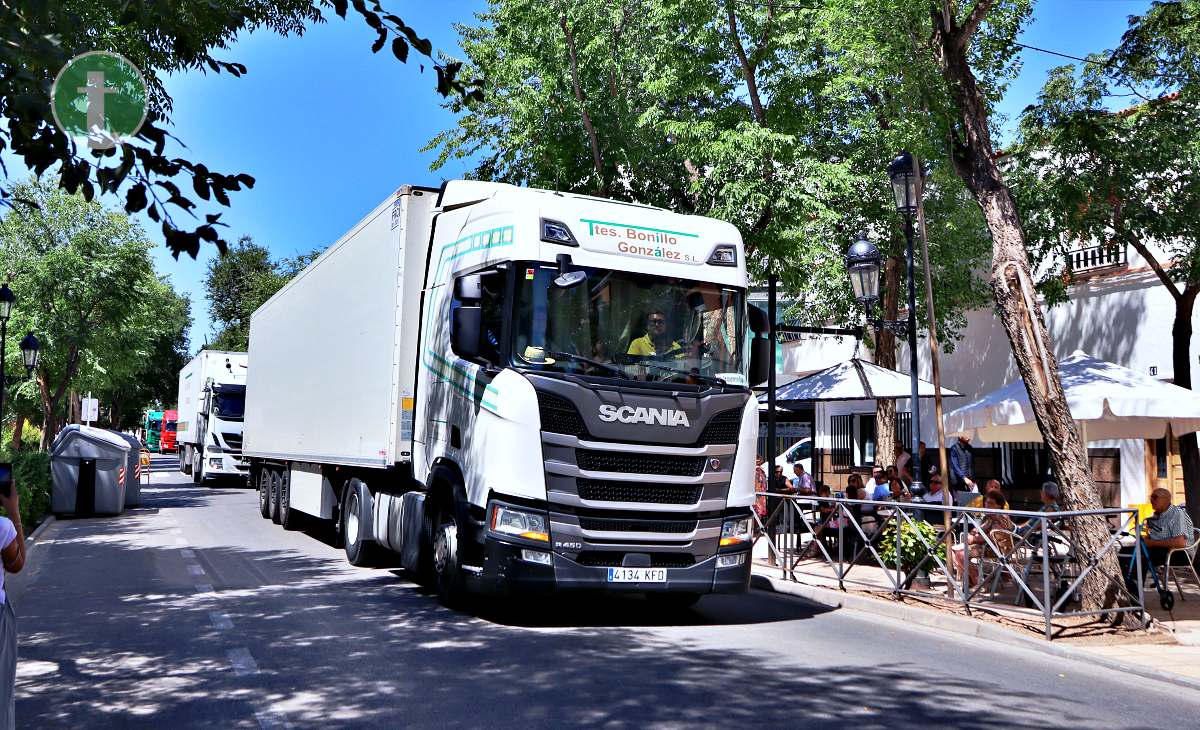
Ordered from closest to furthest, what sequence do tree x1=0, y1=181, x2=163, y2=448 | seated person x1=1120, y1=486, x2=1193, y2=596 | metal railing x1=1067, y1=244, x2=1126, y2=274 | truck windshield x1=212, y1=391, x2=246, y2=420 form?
seated person x1=1120, y1=486, x2=1193, y2=596, metal railing x1=1067, y1=244, x2=1126, y2=274, truck windshield x1=212, y1=391, x2=246, y2=420, tree x1=0, y1=181, x2=163, y2=448

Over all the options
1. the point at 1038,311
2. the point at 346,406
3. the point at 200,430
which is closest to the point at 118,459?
the point at 346,406

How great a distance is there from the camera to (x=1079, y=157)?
18.8m

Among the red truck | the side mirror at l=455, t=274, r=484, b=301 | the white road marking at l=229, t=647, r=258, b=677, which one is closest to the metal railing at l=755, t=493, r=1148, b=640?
the side mirror at l=455, t=274, r=484, b=301

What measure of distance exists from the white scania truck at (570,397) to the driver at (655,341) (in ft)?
0.04

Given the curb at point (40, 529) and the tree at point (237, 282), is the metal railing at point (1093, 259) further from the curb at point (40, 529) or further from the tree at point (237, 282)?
the tree at point (237, 282)

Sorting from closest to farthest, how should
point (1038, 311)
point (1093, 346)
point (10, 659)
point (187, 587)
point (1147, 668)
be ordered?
point (10, 659)
point (1147, 668)
point (1038, 311)
point (187, 587)
point (1093, 346)

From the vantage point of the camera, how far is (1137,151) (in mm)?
17766

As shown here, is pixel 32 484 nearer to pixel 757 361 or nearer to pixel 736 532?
pixel 736 532

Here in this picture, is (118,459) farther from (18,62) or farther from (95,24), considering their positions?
(18,62)

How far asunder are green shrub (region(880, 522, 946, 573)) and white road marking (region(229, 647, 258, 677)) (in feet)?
21.3

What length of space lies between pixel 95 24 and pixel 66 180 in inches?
356

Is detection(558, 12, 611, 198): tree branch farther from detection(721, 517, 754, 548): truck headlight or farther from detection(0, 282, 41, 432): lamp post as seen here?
detection(0, 282, 41, 432): lamp post

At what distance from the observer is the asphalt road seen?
5969 mm

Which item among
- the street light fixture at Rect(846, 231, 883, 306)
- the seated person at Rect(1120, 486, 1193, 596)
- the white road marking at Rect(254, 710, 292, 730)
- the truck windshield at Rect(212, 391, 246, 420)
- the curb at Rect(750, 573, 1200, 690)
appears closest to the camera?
the white road marking at Rect(254, 710, 292, 730)
